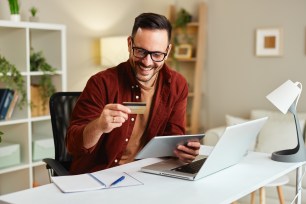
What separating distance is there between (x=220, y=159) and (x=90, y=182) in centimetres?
52

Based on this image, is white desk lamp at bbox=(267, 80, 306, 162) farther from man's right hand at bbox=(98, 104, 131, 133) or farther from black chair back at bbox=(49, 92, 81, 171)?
black chair back at bbox=(49, 92, 81, 171)

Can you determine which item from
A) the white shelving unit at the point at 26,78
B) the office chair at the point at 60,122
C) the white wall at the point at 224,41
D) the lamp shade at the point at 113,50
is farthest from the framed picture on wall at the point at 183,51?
the office chair at the point at 60,122

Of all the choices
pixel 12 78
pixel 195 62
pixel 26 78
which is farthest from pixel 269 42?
pixel 12 78

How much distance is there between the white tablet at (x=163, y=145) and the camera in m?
1.90

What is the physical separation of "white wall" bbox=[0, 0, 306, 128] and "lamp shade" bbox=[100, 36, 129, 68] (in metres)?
0.18

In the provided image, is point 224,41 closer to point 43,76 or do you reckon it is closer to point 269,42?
point 269,42

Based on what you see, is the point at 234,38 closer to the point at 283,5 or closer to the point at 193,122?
the point at 283,5

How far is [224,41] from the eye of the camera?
192 inches

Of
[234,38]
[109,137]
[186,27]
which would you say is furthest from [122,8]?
[109,137]

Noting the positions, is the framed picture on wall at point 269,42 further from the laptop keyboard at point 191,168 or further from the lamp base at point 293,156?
the laptop keyboard at point 191,168

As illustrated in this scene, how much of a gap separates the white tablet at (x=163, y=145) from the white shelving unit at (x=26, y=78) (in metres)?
1.74

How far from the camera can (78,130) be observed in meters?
2.01

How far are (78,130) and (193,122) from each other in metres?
3.03

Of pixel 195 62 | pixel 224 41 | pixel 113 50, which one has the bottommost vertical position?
pixel 195 62
